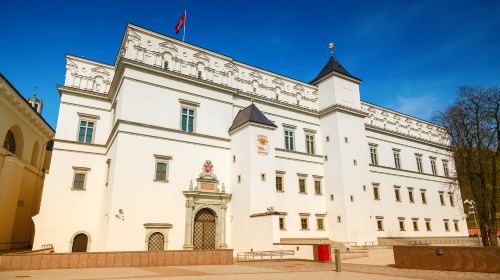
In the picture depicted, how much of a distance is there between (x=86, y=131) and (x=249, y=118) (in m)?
12.9

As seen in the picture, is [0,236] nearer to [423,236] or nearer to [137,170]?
[137,170]

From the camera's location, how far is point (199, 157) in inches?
993

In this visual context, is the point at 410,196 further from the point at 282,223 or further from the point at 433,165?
Answer: the point at 282,223

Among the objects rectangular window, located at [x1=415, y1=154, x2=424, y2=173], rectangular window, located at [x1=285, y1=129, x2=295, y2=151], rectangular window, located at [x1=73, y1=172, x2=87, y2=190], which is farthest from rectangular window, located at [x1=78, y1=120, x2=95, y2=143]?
rectangular window, located at [x1=415, y1=154, x2=424, y2=173]

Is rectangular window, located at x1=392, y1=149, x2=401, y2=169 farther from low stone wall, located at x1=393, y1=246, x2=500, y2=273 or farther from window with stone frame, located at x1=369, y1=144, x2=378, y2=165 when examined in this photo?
low stone wall, located at x1=393, y1=246, x2=500, y2=273

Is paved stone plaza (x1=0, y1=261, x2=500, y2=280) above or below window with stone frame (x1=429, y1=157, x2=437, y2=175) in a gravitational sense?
below

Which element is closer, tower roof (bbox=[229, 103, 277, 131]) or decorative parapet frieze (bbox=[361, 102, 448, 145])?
tower roof (bbox=[229, 103, 277, 131])

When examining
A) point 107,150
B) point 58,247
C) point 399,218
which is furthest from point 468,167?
point 58,247

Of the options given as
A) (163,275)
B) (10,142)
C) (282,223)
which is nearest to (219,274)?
(163,275)

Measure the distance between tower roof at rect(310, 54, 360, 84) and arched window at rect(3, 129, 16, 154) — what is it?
91.9 ft

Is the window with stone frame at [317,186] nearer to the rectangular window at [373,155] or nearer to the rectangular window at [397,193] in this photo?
the rectangular window at [373,155]

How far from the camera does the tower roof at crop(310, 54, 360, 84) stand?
33891 mm

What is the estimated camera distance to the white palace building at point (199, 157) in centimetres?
2248

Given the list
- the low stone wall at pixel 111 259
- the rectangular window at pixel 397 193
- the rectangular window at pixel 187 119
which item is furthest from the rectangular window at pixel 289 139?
the rectangular window at pixel 397 193
